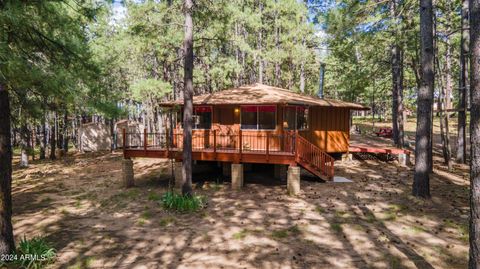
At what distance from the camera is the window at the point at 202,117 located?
18.0 metres

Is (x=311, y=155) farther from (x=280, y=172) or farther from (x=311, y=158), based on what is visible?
(x=280, y=172)

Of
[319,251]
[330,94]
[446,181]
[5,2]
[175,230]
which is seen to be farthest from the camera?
[330,94]

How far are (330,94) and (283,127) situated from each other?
152 feet

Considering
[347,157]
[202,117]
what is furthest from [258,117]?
[347,157]

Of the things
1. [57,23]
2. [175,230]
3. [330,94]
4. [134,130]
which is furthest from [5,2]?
[330,94]

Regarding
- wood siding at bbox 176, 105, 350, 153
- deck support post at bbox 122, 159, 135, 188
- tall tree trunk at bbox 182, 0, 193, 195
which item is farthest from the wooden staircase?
deck support post at bbox 122, 159, 135, 188

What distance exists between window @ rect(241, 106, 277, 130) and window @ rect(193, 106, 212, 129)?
2008 millimetres

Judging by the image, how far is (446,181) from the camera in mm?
15133

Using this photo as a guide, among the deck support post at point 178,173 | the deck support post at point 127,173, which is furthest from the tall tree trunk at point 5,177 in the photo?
the deck support post at point 127,173

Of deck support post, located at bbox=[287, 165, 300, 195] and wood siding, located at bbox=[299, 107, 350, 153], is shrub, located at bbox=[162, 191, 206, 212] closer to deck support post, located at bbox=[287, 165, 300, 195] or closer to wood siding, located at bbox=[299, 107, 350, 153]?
deck support post, located at bbox=[287, 165, 300, 195]

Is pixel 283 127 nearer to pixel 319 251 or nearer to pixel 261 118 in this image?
pixel 261 118

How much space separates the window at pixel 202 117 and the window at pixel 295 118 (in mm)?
4159

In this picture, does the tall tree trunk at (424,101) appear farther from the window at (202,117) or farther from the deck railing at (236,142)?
the window at (202,117)

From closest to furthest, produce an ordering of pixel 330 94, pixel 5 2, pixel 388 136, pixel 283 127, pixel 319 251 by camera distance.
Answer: pixel 5 2, pixel 319 251, pixel 283 127, pixel 388 136, pixel 330 94
